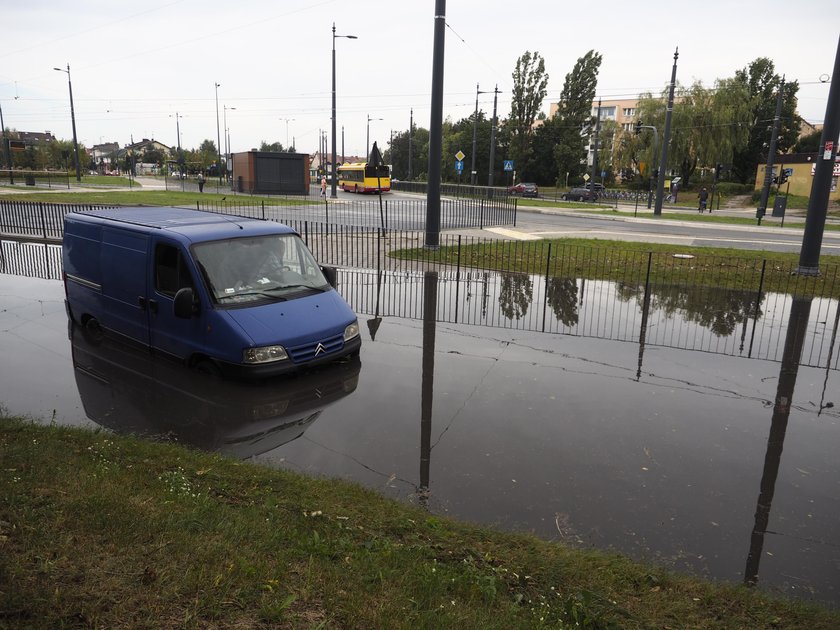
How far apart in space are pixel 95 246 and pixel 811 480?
8.94m

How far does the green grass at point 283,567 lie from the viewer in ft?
9.75

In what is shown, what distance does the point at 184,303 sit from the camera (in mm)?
7055

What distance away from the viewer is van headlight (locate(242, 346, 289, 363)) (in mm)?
6902

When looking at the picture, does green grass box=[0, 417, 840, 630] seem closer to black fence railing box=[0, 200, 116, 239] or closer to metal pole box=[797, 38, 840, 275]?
metal pole box=[797, 38, 840, 275]

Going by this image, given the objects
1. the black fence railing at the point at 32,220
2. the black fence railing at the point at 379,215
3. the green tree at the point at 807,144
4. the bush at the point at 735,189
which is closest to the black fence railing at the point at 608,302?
the black fence railing at the point at 32,220

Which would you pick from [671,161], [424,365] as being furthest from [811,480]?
[671,161]

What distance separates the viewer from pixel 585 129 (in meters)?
78.2

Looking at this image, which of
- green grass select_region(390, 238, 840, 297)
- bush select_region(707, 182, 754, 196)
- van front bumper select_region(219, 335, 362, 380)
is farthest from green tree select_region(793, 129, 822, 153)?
van front bumper select_region(219, 335, 362, 380)

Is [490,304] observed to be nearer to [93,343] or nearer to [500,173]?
[93,343]

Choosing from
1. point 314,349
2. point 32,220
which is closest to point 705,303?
point 314,349

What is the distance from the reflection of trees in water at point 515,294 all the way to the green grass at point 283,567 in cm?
700

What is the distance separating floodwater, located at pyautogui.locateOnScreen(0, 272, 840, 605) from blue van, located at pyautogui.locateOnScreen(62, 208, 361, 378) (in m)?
0.41

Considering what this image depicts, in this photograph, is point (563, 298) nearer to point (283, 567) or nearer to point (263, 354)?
point (263, 354)

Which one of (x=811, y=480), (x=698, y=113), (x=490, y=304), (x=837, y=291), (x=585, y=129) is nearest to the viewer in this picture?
(x=811, y=480)
